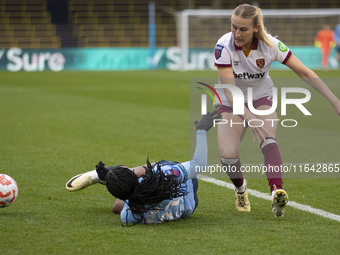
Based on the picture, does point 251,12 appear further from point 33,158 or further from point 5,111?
point 5,111

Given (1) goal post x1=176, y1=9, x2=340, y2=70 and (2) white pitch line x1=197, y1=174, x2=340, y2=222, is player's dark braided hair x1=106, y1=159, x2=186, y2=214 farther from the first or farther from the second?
(1) goal post x1=176, y1=9, x2=340, y2=70

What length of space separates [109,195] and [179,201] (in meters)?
1.26

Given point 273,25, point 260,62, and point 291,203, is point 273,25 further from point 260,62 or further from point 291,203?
point 260,62

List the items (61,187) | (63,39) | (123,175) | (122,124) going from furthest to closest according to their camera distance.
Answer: (63,39) < (122,124) < (61,187) < (123,175)

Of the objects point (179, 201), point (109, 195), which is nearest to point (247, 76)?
point (179, 201)

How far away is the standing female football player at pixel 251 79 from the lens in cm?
545

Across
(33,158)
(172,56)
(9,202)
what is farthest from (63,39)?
(9,202)

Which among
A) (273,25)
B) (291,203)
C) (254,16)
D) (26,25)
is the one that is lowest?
(26,25)

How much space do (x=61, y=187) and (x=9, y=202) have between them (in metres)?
1.25

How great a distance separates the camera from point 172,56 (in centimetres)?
3166

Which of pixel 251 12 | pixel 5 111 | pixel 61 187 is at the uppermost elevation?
pixel 251 12

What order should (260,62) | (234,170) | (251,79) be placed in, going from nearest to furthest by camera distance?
(260,62), (251,79), (234,170)

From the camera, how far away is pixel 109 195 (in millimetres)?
6414

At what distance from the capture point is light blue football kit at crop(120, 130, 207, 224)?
5160 mm
